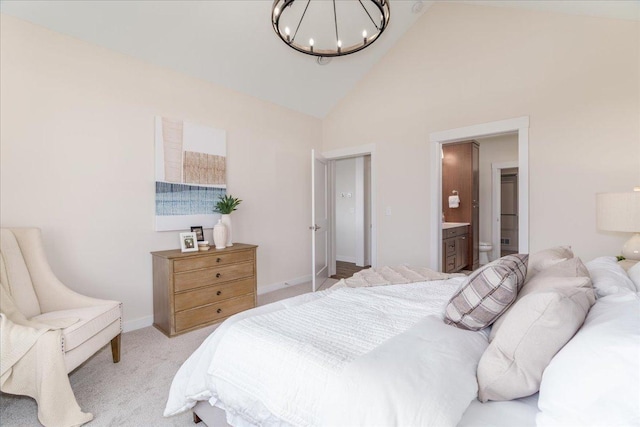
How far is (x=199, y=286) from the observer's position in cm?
294

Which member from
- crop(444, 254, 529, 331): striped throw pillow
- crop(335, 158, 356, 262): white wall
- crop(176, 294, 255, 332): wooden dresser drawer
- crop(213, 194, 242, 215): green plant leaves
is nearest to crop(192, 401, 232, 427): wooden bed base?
crop(444, 254, 529, 331): striped throw pillow

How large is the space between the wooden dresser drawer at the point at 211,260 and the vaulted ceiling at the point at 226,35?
2006 mm

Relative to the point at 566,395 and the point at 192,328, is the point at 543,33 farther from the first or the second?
the point at 192,328

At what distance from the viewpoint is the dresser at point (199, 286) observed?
2777mm

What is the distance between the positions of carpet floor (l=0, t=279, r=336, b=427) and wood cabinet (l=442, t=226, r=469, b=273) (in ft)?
10.5

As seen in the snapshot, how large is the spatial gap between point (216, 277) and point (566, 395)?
2854 millimetres

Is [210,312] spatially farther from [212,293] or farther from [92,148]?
[92,148]

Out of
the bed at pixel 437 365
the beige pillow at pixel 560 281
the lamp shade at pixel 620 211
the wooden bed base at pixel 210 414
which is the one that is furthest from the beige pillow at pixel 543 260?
the wooden bed base at pixel 210 414

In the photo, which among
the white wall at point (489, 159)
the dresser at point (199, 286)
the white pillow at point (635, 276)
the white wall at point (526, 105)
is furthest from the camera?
the white wall at point (489, 159)

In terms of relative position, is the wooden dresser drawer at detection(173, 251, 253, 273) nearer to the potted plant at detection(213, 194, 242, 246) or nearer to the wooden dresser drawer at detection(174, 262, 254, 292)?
the wooden dresser drawer at detection(174, 262, 254, 292)

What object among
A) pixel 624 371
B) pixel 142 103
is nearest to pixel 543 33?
pixel 624 371

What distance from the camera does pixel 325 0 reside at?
3.12 m

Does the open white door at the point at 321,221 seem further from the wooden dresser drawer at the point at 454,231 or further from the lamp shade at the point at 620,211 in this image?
the lamp shade at the point at 620,211

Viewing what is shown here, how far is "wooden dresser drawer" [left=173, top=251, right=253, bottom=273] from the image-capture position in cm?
281
